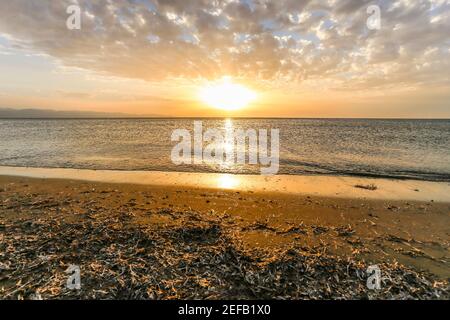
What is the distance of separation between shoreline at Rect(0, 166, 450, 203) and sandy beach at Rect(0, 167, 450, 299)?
262 mm

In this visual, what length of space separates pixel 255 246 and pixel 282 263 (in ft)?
3.61

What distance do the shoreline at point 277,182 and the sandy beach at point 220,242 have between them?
10.3 inches

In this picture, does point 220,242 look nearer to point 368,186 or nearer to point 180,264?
point 180,264

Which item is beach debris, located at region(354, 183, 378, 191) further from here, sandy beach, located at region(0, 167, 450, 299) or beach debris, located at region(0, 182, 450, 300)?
beach debris, located at region(0, 182, 450, 300)

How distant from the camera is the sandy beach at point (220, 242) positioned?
17.5 feet

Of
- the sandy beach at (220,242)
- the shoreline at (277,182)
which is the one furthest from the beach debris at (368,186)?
the sandy beach at (220,242)

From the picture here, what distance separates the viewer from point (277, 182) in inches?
601

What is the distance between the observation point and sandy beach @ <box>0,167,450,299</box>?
5.34 m

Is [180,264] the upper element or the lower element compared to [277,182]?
lower

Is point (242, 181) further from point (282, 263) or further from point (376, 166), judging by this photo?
point (376, 166)

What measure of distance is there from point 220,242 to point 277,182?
28.9ft

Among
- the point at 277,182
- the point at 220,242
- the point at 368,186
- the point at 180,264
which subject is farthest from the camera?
the point at 277,182

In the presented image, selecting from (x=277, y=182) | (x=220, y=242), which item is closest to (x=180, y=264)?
(x=220, y=242)

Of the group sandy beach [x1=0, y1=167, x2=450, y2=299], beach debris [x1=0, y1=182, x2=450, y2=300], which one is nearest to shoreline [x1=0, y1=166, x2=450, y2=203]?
sandy beach [x1=0, y1=167, x2=450, y2=299]
